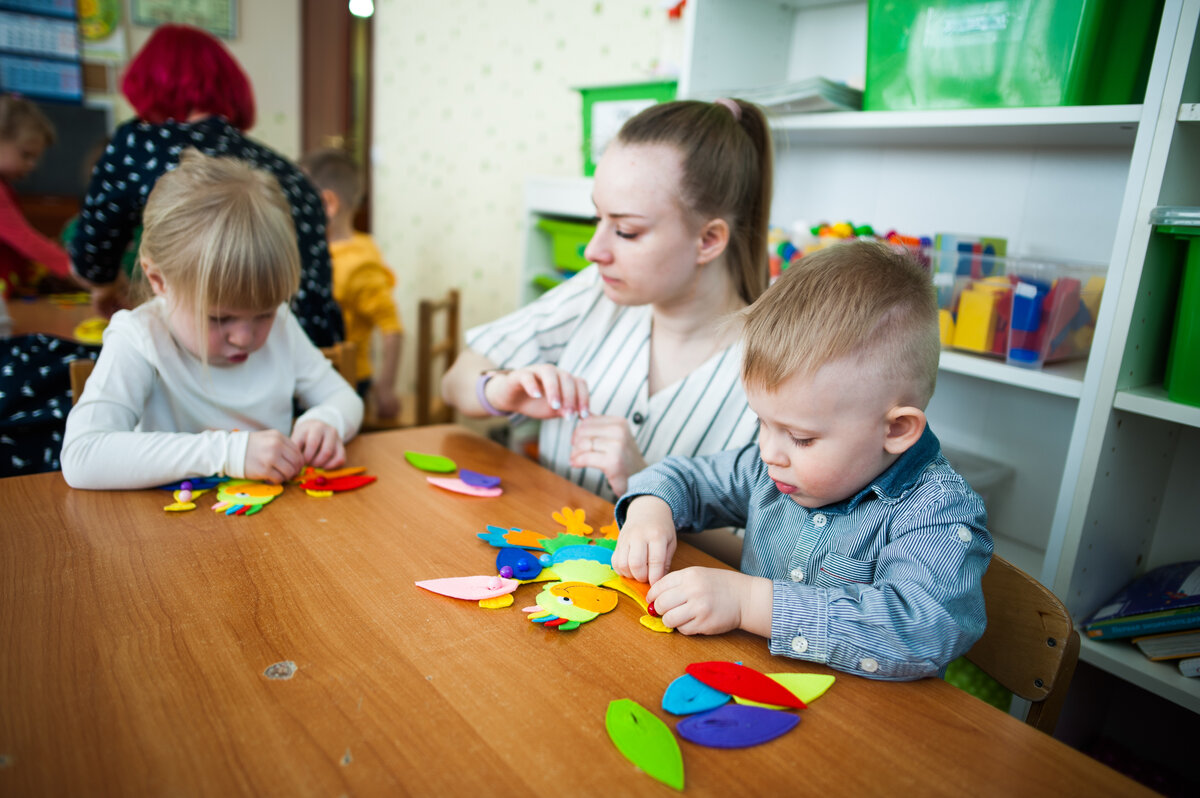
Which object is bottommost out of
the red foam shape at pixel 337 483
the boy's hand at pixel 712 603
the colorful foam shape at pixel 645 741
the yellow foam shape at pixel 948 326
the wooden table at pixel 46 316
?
the wooden table at pixel 46 316

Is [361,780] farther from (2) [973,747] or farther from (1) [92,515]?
(1) [92,515]

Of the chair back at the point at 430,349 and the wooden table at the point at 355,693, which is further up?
the wooden table at the point at 355,693

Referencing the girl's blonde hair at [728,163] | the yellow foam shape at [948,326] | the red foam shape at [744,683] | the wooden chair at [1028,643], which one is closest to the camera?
the red foam shape at [744,683]

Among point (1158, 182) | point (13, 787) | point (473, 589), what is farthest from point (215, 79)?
point (1158, 182)

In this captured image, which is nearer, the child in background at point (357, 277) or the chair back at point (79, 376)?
the chair back at point (79, 376)

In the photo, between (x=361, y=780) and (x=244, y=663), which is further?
(x=244, y=663)

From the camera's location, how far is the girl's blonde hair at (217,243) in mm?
1038

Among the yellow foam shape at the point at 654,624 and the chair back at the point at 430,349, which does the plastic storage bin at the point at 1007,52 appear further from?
the chair back at the point at 430,349

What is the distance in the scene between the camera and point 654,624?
719 millimetres

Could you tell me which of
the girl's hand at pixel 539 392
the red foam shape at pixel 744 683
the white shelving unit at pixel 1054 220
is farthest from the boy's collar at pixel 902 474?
the white shelving unit at pixel 1054 220

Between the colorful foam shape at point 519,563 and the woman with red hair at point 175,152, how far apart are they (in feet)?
3.13

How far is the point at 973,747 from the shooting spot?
58cm

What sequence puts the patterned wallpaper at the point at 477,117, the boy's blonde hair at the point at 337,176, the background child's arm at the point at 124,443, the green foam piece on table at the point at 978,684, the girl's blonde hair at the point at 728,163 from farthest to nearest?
the patterned wallpaper at the point at 477,117
the boy's blonde hair at the point at 337,176
the green foam piece on table at the point at 978,684
the girl's blonde hair at the point at 728,163
the background child's arm at the point at 124,443

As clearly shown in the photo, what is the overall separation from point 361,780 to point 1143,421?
1.31 m
